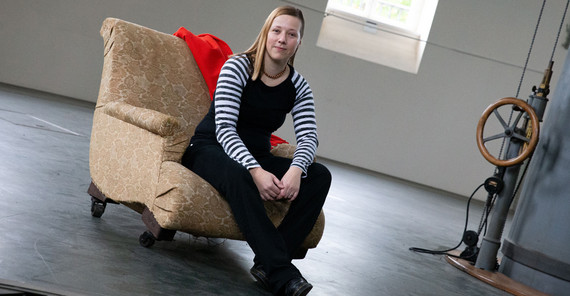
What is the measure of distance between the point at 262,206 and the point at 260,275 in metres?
0.27

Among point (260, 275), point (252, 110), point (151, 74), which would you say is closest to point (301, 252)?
point (260, 275)

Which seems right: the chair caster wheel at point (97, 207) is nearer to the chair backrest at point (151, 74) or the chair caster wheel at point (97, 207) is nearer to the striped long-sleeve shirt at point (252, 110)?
the chair backrest at point (151, 74)

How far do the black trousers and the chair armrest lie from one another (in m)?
0.18

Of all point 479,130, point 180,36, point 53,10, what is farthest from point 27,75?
point 479,130

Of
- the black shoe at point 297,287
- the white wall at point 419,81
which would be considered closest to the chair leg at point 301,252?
the black shoe at point 297,287

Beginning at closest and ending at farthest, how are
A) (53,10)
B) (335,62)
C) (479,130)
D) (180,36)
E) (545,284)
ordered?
(180,36), (545,284), (479,130), (53,10), (335,62)

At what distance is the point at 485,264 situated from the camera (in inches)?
153

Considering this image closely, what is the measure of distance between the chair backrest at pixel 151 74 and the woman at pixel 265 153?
38 cm

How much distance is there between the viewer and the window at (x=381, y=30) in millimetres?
8562

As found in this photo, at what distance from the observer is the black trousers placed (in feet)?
7.61

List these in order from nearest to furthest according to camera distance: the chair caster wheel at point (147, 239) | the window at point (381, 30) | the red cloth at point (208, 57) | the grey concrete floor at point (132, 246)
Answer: the grey concrete floor at point (132, 246), the chair caster wheel at point (147, 239), the red cloth at point (208, 57), the window at point (381, 30)

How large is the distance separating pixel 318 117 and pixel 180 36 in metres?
5.30

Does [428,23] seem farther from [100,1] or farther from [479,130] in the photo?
[479,130]

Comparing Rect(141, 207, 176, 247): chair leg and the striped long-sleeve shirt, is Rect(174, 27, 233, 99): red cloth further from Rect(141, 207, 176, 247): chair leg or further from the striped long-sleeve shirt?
Rect(141, 207, 176, 247): chair leg
